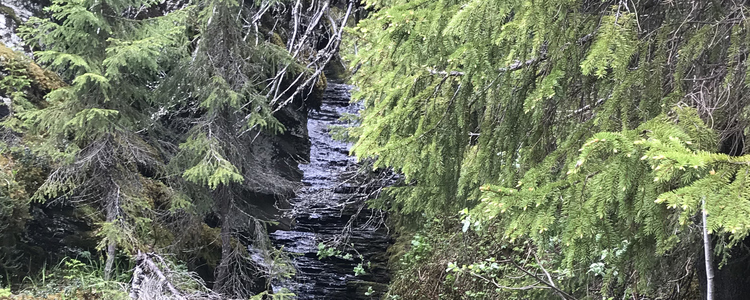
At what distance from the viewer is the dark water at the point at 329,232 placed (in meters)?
8.76

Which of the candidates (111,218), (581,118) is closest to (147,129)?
(111,218)

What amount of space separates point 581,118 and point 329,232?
8333 mm

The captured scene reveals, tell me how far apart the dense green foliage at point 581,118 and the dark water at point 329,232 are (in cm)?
489

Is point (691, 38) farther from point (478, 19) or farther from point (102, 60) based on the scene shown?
point (102, 60)

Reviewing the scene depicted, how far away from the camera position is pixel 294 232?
34.7 feet

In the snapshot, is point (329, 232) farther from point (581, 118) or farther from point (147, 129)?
point (581, 118)

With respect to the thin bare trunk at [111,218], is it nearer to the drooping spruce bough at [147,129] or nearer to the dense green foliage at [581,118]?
the drooping spruce bough at [147,129]

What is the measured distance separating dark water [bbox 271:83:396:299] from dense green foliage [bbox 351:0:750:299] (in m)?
4.89

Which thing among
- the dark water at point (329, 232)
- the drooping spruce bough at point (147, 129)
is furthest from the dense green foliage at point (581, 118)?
the dark water at point (329, 232)

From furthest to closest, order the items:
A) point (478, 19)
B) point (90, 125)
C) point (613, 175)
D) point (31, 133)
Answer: point (31, 133), point (90, 125), point (478, 19), point (613, 175)

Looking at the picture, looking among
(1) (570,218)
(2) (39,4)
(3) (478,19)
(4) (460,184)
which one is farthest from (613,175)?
(2) (39,4)

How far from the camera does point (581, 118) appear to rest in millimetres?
2938

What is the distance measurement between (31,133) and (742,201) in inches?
278

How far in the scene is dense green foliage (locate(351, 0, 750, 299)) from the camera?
1791 millimetres
